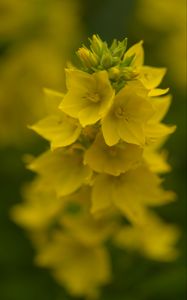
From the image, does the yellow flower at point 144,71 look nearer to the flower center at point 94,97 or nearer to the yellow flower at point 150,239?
the flower center at point 94,97

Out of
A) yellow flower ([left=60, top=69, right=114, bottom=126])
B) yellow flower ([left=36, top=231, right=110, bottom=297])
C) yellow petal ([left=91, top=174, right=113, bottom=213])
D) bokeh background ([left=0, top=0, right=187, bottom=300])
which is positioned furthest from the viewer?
bokeh background ([left=0, top=0, right=187, bottom=300])

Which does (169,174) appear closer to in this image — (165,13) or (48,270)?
(48,270)

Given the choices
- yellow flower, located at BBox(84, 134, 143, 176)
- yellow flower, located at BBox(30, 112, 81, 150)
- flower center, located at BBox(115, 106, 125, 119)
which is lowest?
yellow flower, located at BBox(84, 134, 143, 176)

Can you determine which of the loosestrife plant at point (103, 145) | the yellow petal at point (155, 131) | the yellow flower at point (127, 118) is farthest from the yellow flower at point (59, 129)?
the yellow petal at point (155, 131)

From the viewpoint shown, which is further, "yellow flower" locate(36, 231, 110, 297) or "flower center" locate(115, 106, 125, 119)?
"yellow flower" locate(36, 231, 110, 297)

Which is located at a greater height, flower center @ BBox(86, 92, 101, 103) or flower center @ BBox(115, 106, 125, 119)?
flower center @ BBox(86, 92, 101, 103)

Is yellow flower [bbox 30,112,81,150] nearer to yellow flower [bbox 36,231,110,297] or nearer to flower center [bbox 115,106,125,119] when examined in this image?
flower center [bbox 115,106,125,119]

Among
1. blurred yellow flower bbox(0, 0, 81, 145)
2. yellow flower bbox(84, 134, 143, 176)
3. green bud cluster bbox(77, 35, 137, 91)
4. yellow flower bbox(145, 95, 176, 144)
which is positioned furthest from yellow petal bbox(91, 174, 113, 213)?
blurred yellow flower bbox(0, 0, 81, 145)
